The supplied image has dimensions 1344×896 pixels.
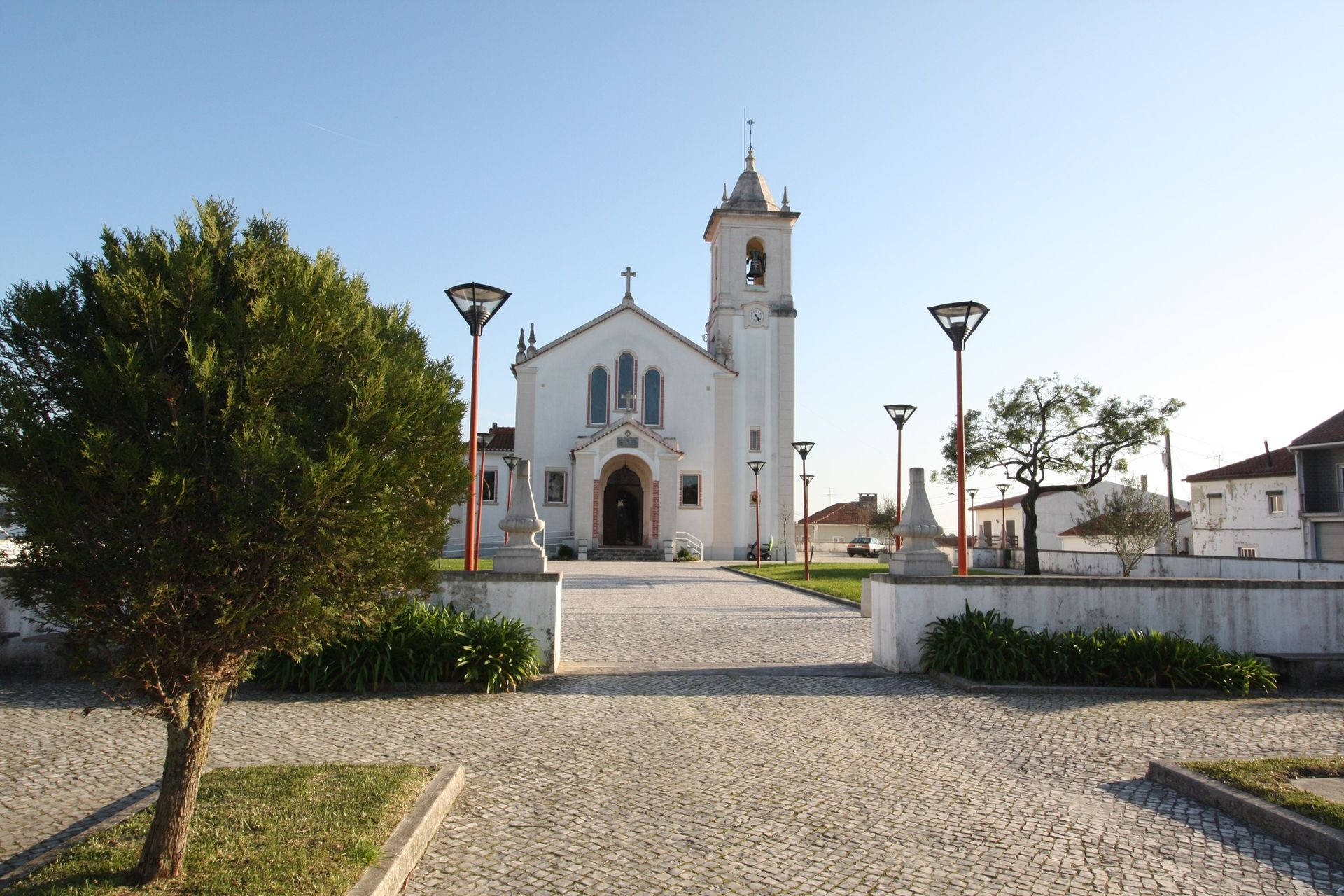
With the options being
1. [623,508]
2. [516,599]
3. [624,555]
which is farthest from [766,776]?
[623,508]

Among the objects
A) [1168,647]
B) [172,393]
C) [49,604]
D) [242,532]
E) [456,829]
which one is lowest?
[456,829]

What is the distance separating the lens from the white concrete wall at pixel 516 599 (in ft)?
32.9

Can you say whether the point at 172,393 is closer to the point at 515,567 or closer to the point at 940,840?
the point at 940,840

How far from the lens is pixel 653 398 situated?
4022 centimetres

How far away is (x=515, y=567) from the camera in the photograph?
10688 mm

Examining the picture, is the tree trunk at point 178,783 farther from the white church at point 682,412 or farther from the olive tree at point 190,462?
the white church at point 682,412

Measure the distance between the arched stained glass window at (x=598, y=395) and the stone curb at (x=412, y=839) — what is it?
112 ft

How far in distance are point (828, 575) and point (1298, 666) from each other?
18395mm

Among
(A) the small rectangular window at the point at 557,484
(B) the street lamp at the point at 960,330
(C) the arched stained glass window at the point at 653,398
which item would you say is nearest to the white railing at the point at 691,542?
(C) the arched stained glass window at the point at 653,398

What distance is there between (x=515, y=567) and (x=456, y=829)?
5.61 metres

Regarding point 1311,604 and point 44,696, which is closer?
point 44,696

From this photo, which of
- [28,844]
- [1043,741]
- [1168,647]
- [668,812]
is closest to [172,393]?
[28,844]

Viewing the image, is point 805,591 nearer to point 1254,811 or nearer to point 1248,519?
point 1254,811

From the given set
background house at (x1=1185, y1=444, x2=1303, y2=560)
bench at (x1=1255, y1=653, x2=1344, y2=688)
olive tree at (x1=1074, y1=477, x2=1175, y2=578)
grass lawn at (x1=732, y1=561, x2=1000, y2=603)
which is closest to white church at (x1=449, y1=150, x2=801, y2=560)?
grass lawn at (x1=732, y1=561, x2=1000, y2=603)
